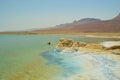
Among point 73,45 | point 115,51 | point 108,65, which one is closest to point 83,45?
point 73,45

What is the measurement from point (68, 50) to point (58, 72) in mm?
10119

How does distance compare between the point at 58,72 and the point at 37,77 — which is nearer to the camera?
the point at 37,77

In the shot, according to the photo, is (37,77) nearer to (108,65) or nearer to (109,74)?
(109,74)

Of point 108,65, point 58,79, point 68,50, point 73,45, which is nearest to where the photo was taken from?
point 58,79

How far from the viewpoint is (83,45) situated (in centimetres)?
2452

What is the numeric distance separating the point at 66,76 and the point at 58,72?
4.20ft

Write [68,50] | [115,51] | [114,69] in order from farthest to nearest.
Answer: [68,50], [115,51], [114,69]

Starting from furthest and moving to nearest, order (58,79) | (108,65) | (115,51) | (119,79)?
(115,51)
(108,65)
(58,79)
(119,79)

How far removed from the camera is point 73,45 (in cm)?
2503

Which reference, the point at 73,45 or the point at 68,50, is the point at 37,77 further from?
the point at 73,45

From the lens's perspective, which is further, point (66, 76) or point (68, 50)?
point (68, 50)

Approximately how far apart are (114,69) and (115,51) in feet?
21.0

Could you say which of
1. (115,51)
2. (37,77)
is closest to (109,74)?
(37,77)

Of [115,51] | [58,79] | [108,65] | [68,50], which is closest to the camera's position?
[58,79]
